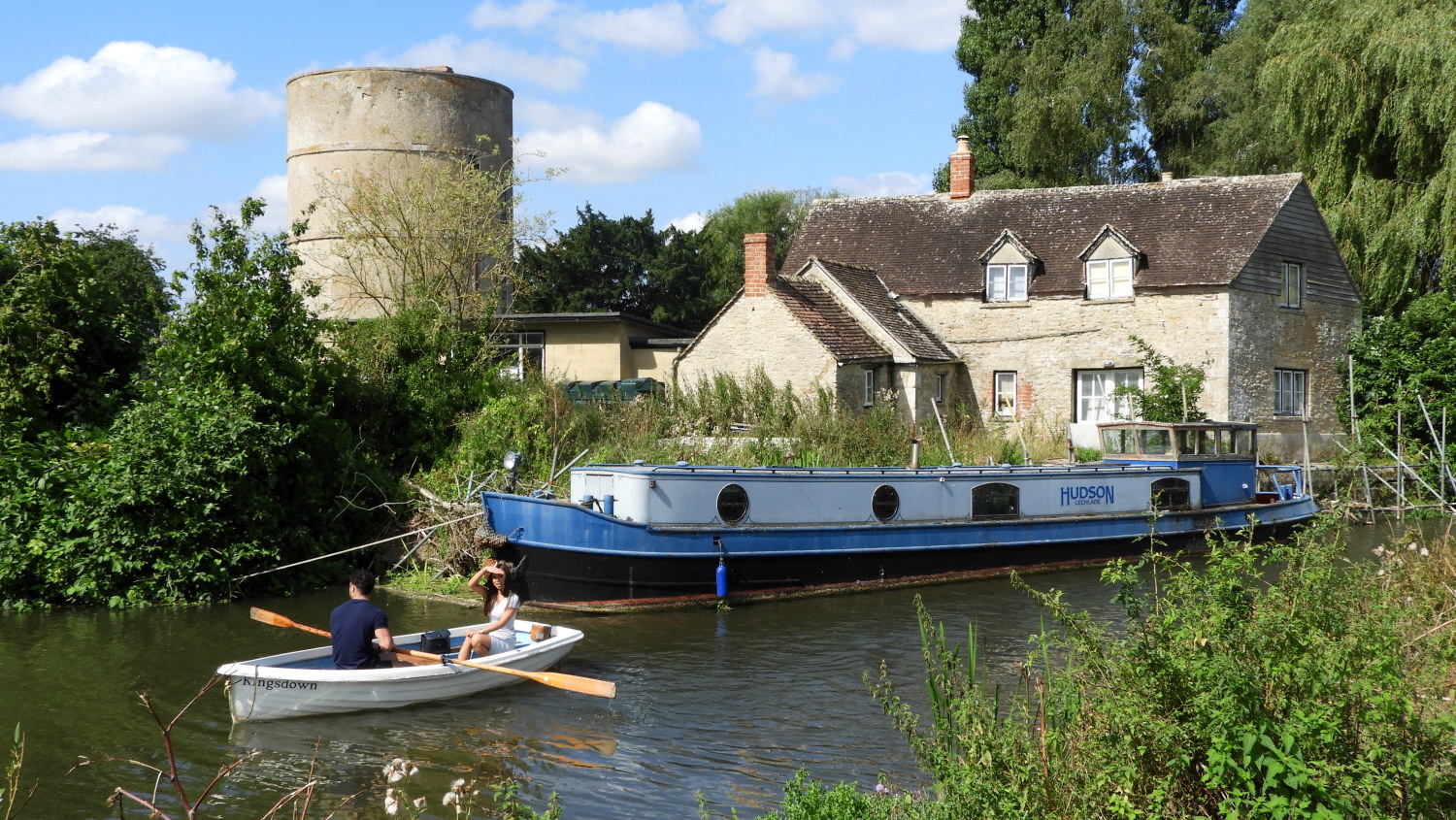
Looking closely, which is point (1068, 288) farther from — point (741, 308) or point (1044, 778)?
point (1044, 778)

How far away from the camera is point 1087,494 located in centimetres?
1986

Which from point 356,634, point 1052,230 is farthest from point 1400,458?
point 356,634

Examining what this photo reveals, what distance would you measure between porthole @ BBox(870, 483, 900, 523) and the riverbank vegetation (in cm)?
1079

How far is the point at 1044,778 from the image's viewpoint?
616cm

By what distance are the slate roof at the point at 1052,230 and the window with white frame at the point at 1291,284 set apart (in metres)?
1.56

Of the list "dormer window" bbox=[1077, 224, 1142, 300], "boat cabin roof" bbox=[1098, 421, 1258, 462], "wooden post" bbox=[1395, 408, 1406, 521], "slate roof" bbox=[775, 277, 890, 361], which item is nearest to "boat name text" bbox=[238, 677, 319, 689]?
"boat cabin roof" bbox=[1098, 421, 1258, 462]

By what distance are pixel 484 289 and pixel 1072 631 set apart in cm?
2285

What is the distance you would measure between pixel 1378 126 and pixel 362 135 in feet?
79.5

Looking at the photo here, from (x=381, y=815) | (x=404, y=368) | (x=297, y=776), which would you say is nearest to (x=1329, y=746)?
(x=381, y=815)

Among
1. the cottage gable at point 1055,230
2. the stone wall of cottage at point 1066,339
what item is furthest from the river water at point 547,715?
the cottage gable at point 1055,230

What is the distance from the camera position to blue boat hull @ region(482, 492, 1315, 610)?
1584 centimetres

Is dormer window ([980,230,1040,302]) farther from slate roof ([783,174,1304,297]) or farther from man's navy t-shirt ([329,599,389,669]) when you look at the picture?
man's navy t-shirt ([329,599,389,669])

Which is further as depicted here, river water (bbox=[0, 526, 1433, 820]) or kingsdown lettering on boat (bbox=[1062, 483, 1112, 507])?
kingsdown lettering on boat (bbox=[1062, 483, 1112, 507])

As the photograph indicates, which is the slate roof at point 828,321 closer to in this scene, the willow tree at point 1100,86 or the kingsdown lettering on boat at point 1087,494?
the kingsdown lettering on boat at point 1087,494
